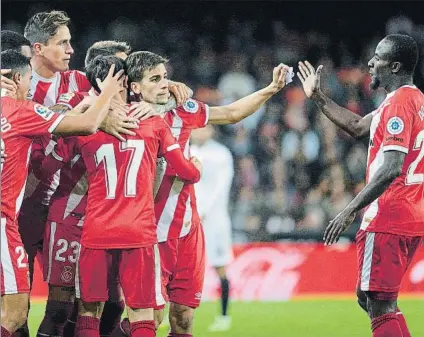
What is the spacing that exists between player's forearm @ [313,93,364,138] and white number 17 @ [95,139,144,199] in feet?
4.73

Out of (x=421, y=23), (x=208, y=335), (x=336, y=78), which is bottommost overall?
(x=208, y=335)

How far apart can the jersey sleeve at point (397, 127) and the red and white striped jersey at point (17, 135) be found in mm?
1766

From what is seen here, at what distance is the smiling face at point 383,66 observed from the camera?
5500 mm

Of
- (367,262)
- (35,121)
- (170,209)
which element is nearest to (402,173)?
(367,262)

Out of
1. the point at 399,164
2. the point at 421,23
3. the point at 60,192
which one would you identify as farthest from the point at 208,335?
the point at 421,23

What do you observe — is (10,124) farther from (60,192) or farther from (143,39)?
(143,39)

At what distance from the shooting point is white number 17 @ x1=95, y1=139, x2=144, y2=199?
5082 mm

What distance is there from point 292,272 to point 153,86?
17.0ft

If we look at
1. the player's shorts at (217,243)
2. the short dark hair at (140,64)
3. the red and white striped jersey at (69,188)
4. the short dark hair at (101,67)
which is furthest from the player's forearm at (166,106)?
the player's shorts at (217,243)

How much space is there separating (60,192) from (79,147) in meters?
0.48

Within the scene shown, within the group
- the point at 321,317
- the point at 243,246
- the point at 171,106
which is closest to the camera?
the point at 171,106

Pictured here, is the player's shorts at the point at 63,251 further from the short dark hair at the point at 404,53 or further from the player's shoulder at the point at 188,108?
the short dark hair at the point at 404,53

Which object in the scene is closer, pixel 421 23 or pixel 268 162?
pixel 268 162

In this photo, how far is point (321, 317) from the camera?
9.07m
